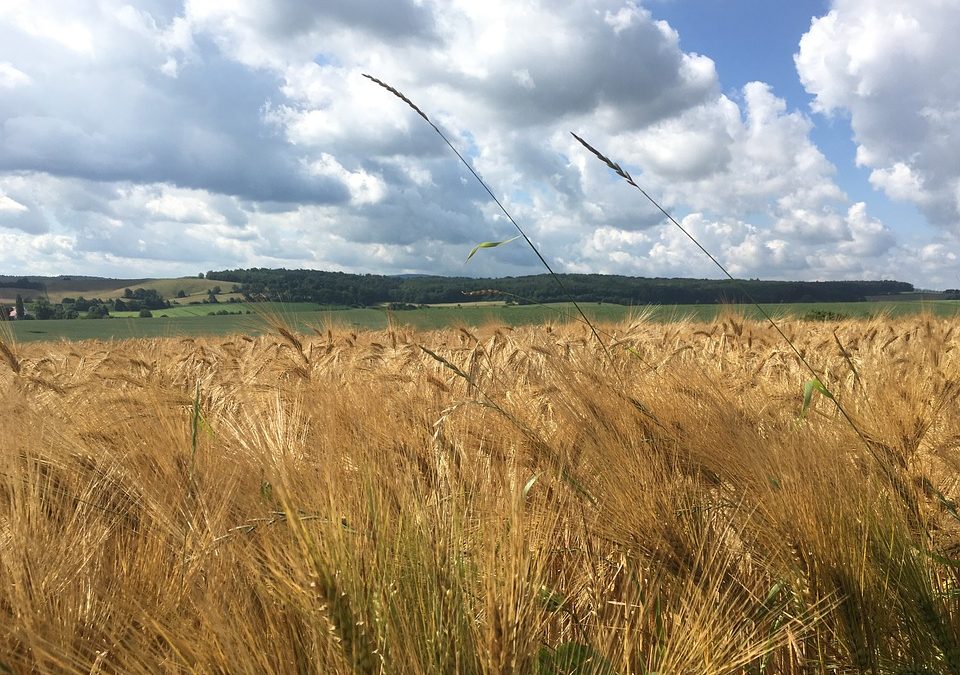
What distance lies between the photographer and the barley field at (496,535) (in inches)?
36.3

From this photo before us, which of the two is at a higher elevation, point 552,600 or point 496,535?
point 496,535

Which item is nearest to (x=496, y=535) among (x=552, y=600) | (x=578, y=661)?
(x=578, y=661)

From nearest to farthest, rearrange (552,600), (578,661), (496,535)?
(496,535)
(578,661)
(552,600)

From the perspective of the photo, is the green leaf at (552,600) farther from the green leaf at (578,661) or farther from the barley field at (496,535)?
the green leaf at (578,661)

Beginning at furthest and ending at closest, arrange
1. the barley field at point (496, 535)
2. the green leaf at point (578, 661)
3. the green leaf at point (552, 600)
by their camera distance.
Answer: the green leaf at point (552, 600), the green leaf at point (578, 661), the barley field at point (496, 535)

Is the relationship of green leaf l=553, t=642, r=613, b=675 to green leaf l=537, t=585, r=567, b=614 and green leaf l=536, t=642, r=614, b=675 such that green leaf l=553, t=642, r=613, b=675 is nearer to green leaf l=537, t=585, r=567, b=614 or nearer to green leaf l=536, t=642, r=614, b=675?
green leaf l=536, t=642, r=614, b=675

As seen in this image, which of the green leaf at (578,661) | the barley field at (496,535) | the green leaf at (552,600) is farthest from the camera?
the green leaf at (552,600)

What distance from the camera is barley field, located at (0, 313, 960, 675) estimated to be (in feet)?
3.02

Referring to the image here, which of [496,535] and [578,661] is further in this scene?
[578,661]

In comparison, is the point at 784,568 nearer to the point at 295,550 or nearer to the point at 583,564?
the point at 583,564

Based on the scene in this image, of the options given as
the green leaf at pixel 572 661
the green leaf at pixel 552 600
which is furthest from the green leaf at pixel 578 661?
the green leaf at pixel 552 600

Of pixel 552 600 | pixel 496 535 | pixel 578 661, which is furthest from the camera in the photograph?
pixel 552 600

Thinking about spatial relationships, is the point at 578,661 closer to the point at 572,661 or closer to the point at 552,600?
the point at 572,661

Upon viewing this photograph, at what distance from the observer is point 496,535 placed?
1.03 metres
